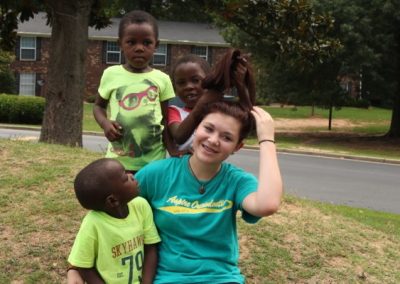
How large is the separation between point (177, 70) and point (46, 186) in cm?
289

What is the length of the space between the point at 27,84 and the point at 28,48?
2.42 meters

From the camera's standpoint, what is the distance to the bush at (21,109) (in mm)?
24047

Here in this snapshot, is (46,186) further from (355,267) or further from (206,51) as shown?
(206,51)

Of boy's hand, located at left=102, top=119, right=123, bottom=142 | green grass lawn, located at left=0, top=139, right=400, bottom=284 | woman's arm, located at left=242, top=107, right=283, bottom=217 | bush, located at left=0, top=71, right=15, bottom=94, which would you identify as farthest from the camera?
bush, located at left=0, top=71, right=15, bottom=94

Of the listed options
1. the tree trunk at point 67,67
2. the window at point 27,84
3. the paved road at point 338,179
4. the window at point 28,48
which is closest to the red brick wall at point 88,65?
the window at point 27,84

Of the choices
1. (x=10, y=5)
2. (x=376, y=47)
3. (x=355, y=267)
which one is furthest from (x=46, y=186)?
(x=376, y=47)

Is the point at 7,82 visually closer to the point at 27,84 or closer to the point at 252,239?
the point at 27,84

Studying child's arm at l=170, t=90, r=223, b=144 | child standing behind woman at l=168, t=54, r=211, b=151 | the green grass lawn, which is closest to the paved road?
the green grass lawn

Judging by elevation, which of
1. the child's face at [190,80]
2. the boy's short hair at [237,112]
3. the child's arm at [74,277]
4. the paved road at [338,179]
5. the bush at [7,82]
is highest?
the child's face at [190,80]

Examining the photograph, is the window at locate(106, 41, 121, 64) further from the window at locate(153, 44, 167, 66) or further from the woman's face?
the woman's face

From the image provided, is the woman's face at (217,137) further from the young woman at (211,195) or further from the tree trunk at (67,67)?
the tree trunk at (67,67)

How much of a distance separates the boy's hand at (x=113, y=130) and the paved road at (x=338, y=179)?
22.0 ft

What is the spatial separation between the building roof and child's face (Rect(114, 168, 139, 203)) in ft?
115

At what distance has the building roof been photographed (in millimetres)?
38562
